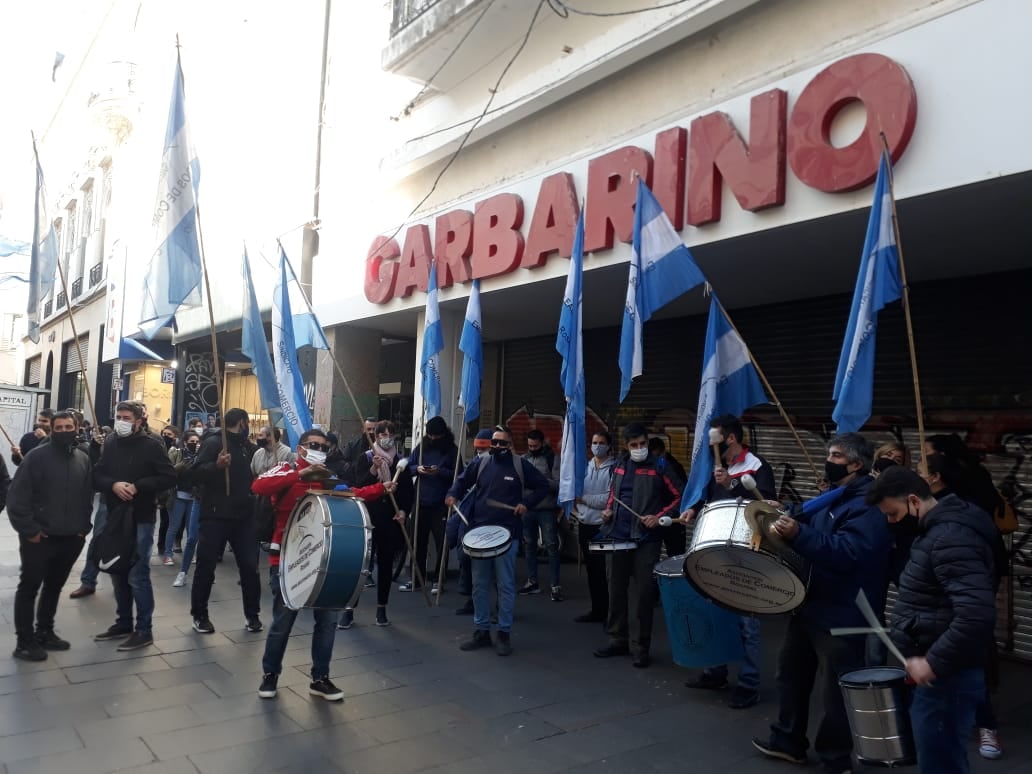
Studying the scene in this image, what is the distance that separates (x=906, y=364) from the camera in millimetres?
7637

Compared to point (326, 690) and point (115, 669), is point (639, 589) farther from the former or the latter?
point (115, 669)

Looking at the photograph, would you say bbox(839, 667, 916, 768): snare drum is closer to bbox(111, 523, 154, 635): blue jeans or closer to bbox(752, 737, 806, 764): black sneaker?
bbox(752, 737, 806, 764): black sneaker

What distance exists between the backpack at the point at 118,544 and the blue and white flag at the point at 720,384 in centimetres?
437

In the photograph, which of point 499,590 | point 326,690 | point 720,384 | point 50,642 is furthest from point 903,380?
point 50,642

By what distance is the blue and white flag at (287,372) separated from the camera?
7.18m

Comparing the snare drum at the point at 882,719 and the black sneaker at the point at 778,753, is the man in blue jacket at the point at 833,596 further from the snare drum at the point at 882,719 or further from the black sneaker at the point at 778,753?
the snare drum at the point at 882,719

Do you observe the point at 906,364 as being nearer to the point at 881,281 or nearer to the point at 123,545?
the point at 881,281

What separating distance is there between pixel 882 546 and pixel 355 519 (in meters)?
3.17

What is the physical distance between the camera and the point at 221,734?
4.60 metres

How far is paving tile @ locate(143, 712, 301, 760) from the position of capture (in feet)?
14.4

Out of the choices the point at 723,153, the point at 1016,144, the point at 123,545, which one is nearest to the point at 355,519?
the point at 123,545

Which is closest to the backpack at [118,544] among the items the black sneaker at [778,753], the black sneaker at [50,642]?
the black sneaker at [50,642]

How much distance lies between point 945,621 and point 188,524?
28.2ft

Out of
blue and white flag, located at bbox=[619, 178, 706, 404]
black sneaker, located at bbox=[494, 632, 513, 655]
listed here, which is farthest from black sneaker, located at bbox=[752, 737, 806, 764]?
blue and white flag, located at bbox=[619, 178, 706, 404]
